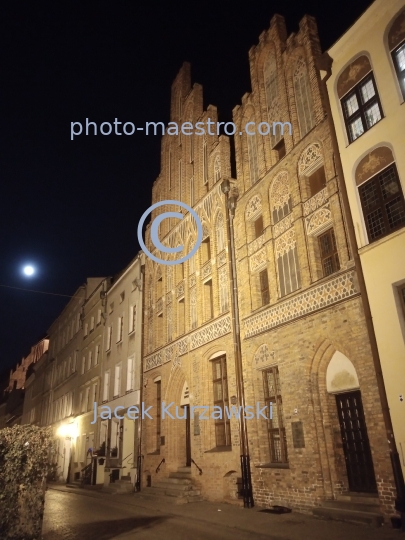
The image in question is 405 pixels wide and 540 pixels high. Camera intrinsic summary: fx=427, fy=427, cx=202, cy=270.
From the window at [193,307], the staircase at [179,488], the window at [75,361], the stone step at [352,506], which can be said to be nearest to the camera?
the stone step at [352,506]

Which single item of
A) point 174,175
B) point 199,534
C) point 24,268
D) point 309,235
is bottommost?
point 199,534

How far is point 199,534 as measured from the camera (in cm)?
975

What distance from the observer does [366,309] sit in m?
10.4

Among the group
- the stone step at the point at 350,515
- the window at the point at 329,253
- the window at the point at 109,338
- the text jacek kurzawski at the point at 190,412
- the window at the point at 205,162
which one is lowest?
the stone step at the point at 350,515

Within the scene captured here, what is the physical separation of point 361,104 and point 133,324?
17448mm

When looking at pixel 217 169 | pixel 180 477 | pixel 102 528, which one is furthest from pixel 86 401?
pixel 102 528

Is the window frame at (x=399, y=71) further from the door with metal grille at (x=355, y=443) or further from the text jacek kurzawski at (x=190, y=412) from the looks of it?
the text jacek kurzawski at (x=190, y=412)

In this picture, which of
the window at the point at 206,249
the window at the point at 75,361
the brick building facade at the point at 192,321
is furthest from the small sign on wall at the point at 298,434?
the window at the point at 75,361

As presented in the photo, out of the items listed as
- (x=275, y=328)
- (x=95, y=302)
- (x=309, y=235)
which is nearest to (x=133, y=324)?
(x=95, y=302)

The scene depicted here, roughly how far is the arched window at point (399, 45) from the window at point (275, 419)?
29.7 feet

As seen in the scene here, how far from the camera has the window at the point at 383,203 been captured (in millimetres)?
10298

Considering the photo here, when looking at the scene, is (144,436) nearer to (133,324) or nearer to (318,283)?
(133,324)

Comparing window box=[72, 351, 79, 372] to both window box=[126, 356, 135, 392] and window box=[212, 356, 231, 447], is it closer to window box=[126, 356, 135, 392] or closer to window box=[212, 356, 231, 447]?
window box=[126, 356, 135, 392]

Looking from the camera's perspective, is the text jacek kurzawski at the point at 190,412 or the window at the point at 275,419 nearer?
the window at the point at 275,419
